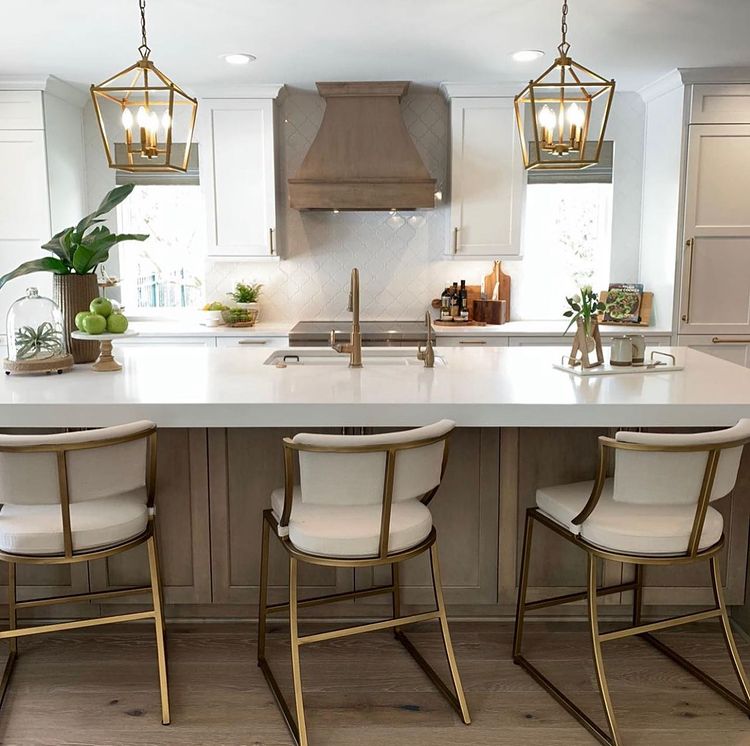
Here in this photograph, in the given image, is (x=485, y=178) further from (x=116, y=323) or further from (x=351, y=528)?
(x=351, y=528)

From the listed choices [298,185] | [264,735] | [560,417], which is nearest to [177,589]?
[264,735]

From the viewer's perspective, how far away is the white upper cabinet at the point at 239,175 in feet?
17.0

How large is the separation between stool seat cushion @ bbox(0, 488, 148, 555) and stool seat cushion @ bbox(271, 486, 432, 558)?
17.1 inches

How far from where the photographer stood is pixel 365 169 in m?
5.03

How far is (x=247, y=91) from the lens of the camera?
16.9ft

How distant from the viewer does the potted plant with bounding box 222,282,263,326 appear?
5.22m

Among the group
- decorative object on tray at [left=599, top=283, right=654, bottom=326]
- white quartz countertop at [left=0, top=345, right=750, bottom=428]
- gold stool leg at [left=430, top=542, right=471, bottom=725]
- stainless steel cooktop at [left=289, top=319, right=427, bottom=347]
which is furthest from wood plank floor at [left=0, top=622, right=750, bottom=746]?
decorative object on tray at [left=599, top=283, right=654, bottom=326]

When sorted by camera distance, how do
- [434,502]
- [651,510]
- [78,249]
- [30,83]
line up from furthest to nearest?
[30,83]
[78,249]
[434,502]
[651,510]

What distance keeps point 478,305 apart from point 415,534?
11.2 feet

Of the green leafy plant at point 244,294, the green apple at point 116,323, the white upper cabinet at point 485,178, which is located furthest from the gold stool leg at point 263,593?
the white upper cabinet at point 485,178

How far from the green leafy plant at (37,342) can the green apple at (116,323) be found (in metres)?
0.22

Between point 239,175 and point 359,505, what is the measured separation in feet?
→ 11.8

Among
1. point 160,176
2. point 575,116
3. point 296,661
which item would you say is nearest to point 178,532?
point 296,661

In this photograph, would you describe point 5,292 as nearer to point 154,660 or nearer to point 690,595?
point 154,660
